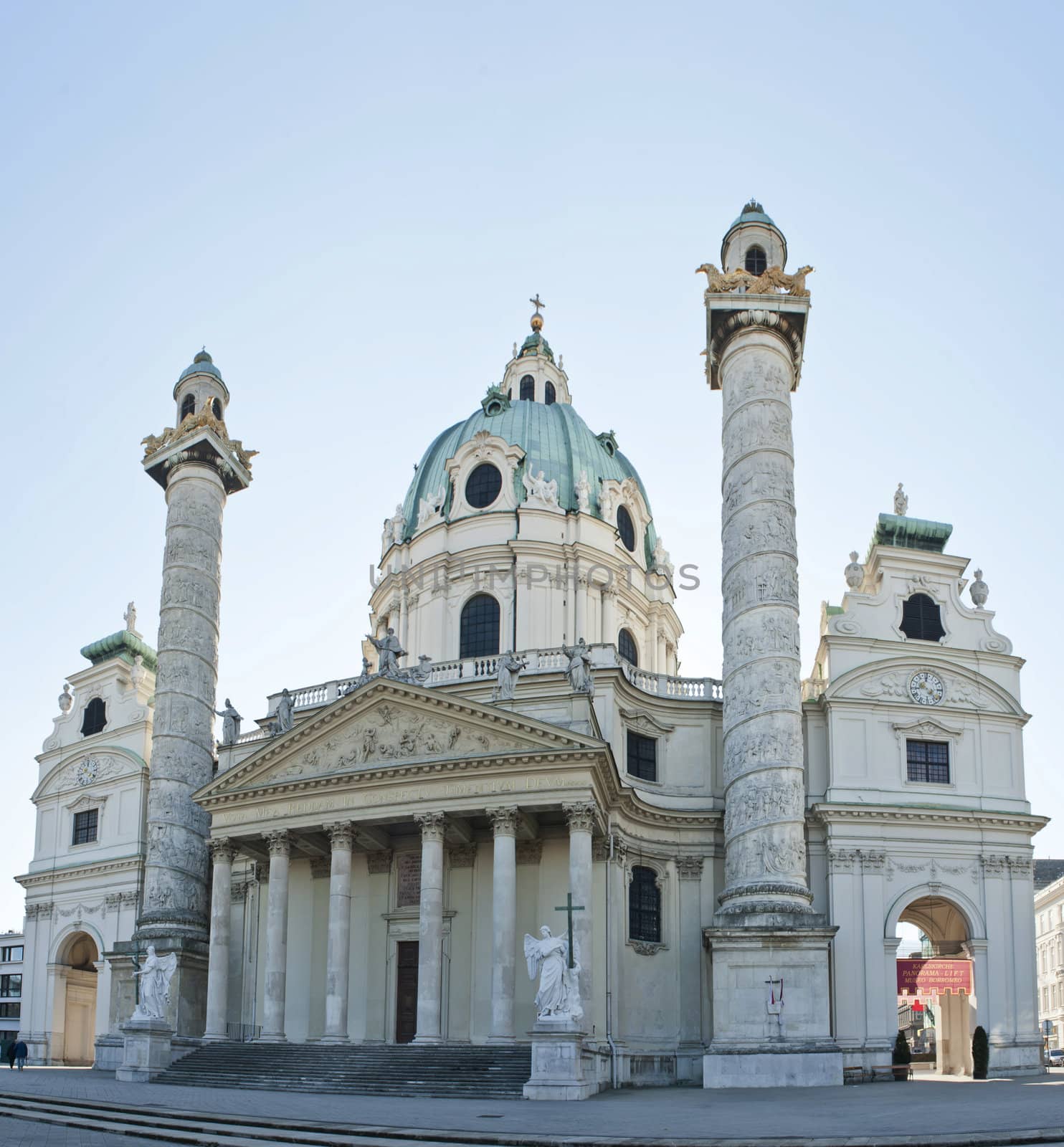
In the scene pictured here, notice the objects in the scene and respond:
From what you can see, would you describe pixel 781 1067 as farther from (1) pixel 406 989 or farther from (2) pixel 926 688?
(2) pixel 926 688

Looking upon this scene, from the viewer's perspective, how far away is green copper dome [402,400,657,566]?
48.3 metres

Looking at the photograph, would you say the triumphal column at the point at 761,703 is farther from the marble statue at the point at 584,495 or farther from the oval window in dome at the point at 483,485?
the oval window in dome at the point at 483,485

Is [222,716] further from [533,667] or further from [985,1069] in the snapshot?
[985,1069]

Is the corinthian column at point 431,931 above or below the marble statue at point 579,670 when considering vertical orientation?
below

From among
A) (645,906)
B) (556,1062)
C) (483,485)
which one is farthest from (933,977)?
(483,485)

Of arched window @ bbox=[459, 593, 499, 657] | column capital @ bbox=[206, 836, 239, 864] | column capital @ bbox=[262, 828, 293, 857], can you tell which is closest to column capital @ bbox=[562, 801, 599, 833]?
column capital @ bbox=[262, 828, 293, 857]

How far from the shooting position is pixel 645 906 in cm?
3766

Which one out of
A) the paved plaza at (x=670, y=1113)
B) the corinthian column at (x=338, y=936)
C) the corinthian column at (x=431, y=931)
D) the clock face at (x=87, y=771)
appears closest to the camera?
the paved plaza at (x=670, y=1113)

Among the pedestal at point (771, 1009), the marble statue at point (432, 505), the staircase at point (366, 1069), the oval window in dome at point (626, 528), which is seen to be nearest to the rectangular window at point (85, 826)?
the marble statue at point (432, 505)

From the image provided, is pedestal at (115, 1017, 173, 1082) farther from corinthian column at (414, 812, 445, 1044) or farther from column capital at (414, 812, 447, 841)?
column capital at (414, 812, 447, 841)

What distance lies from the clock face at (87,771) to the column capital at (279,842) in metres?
15.2

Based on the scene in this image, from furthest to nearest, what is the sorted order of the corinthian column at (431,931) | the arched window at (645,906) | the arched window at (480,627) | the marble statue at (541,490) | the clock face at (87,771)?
the clock face at (87,771) → the marble statue at (541,490) → the arched window at (480,627) → the arched window at (645,906) → the corinthian column at (431,931)

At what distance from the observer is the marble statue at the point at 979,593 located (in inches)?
1599

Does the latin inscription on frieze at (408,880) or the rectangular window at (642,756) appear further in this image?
the rectangular window at (642,756)
